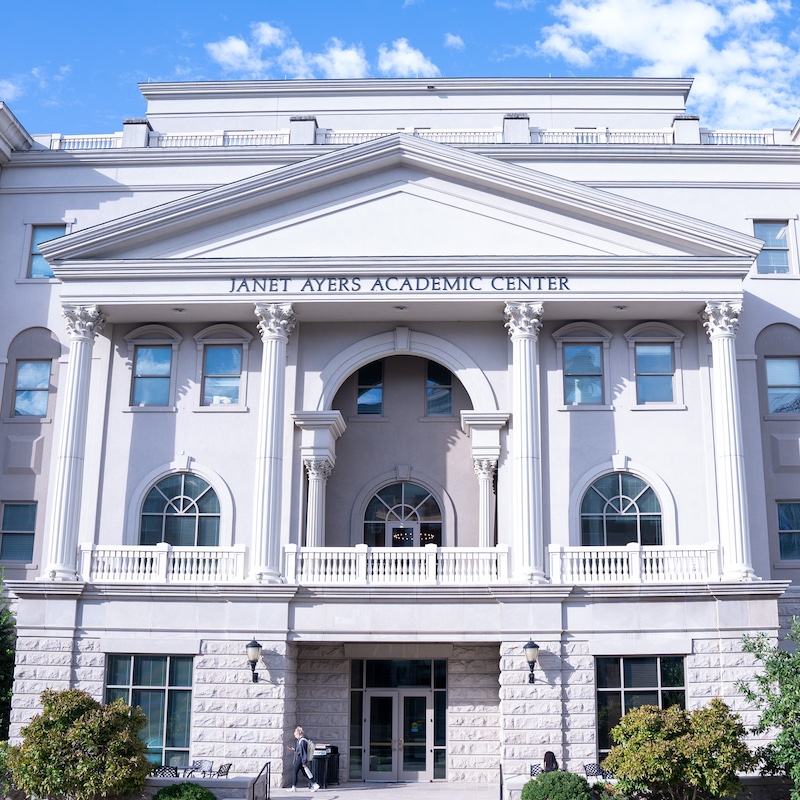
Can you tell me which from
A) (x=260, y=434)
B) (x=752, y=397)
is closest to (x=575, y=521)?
(x=752, y=397)

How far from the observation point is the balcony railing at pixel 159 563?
100 ft

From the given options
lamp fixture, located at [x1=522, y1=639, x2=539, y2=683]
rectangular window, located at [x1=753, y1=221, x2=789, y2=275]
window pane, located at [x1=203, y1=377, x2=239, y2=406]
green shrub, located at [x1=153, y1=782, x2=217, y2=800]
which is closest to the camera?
green shrub, located at [x1=153, y1=782, x2=217, y2=800]

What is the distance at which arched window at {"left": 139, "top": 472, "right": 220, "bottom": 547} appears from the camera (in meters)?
32.8

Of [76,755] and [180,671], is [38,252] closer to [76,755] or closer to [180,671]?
[180,671]

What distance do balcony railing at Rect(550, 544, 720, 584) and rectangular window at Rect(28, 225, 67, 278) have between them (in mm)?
19094

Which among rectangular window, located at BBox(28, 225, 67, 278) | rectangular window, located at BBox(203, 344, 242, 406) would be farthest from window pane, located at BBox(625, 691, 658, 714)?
rectangular window, located at BBox(28, 225, 67, 278)

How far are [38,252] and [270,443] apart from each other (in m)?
11.8

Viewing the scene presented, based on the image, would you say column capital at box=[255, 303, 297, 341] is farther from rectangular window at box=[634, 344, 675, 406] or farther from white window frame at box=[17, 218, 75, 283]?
rectangular window at box=[634, 344, 675, 406]

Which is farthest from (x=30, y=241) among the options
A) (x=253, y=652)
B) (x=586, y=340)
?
(x=586, y=340)

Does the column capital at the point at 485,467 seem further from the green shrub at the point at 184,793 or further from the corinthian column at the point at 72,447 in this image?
the green shrub at the point at 184,793

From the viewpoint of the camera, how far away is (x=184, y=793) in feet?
73.2

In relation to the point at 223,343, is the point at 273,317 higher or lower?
higher

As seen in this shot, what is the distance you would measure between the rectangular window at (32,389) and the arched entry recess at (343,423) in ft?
Result: 29.0

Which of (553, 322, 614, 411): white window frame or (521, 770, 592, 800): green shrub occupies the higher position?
(553, 322, 614, 411): white window frame
